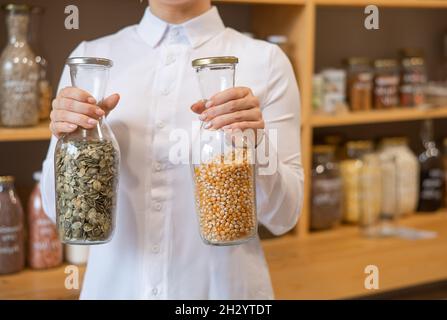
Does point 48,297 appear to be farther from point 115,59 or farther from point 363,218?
point 363,218

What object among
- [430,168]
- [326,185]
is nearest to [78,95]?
[326,185]

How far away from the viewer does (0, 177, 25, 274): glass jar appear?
959mm

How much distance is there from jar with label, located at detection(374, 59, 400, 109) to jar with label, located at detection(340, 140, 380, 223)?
Result: 0.32 ft

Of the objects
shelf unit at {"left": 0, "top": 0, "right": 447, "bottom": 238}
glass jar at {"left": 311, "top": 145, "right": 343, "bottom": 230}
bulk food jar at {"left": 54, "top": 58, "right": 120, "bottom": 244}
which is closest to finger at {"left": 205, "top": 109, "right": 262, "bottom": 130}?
bulk food jar at {"left": 54, "top": 58, "right": 120, "bottom": 244}

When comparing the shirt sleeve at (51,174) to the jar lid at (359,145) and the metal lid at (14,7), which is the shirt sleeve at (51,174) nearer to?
the metal lid at (14,7)

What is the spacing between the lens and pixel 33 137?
2.89 ft

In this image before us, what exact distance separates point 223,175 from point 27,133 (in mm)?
340

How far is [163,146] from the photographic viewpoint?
0.75 m

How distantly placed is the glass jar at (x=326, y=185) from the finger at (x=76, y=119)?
2.46 feet

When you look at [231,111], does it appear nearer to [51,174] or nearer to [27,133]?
[51,174]

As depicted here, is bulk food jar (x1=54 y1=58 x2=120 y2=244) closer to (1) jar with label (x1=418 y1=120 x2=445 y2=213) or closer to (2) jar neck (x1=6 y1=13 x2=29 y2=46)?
(2) jar neck (x1=6 y1=13 x2=29 y2=46)

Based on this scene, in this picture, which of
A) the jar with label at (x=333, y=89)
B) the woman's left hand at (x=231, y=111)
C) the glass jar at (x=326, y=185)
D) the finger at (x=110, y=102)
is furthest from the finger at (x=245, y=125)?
the jar with label at (x=333, y=89)
